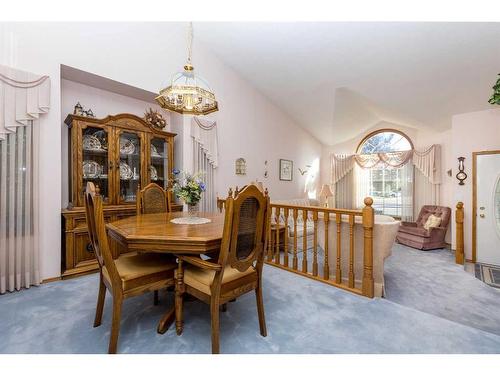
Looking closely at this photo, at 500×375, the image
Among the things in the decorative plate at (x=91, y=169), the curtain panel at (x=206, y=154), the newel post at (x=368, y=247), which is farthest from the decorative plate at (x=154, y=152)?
the newel post at (x=368, y=247)

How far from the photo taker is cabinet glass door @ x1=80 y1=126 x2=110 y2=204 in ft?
9.73

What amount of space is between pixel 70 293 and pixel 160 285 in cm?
136

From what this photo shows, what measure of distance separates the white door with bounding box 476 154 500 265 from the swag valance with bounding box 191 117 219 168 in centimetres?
408

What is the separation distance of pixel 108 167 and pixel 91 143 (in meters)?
0.34

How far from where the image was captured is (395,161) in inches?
221

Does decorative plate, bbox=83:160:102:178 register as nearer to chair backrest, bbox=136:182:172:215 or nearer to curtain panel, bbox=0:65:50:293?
curtain panel, bbox=0:65:50:293

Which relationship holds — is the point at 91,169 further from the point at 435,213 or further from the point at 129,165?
the point at 435,213

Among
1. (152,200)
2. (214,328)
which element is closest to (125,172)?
(152,200)

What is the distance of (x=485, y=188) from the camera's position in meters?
3.57

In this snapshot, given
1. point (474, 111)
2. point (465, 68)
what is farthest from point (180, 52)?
point (474, 111)

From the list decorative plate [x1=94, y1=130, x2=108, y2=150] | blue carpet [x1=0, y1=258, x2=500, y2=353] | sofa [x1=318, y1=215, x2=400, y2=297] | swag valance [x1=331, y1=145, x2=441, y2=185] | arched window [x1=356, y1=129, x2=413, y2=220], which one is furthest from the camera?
arched window [x1=356, y1=129, x2=413, y2=220]

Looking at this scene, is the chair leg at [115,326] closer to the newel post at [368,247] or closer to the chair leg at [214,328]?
the chair leg at [214,328]

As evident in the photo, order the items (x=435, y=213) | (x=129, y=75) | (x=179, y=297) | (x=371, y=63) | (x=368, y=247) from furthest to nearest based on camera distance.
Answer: (x=435, y=213) < (x=371, y=63) < (x=129, y=75) < (x=368, y=247) < (x=179, y=297)

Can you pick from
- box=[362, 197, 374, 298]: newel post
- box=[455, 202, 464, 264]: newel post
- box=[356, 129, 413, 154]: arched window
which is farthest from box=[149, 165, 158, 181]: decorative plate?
box=[356, 129, 413, 154]: arched window
